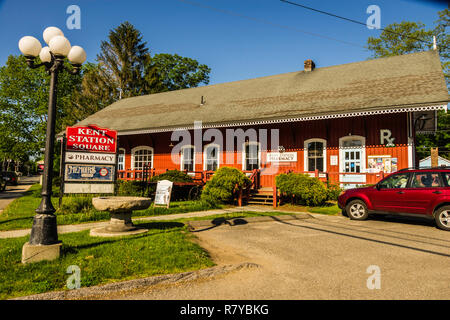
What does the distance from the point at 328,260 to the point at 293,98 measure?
41.0 feet

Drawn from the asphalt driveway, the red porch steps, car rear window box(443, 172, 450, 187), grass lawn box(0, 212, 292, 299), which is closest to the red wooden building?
the red porch steps

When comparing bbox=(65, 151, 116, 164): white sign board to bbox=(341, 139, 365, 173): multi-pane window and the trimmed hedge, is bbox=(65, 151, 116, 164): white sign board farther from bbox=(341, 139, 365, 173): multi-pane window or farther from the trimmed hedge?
bbox=(341, 139, 365, 173): multi-pane window

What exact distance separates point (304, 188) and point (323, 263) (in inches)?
303

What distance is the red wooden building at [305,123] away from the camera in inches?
553

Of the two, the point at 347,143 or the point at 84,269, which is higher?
the point at 347,143

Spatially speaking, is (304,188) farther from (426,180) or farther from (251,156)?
(251,156)

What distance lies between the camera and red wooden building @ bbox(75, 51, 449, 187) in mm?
14039

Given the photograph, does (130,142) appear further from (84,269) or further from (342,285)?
(342,285)

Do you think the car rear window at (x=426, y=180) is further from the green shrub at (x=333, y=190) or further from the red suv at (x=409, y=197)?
the green shrub at (x=333, y=190)

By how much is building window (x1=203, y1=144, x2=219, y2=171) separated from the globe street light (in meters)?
12.3

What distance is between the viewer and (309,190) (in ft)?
42.9
